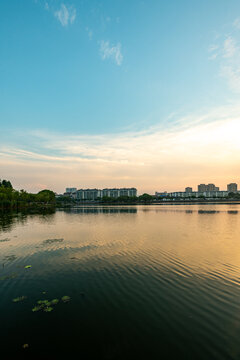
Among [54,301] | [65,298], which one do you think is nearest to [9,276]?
[54,301]

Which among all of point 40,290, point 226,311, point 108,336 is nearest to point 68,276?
point 40,290

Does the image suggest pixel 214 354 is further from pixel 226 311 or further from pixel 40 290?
pixel 40 290

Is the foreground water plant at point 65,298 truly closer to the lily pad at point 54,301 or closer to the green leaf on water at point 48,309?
Answer: the lily pad at point 54,301

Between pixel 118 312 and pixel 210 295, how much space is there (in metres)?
7.74

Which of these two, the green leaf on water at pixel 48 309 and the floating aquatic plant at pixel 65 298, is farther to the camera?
the floating aquatic plant at pixel 65 298

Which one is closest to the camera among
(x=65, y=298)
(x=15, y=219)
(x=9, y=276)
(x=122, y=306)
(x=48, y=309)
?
(x=48, y=309)

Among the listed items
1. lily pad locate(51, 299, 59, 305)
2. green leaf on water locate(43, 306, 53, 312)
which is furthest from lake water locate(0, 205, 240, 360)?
lily pad locate(51, 299, 59, 305)

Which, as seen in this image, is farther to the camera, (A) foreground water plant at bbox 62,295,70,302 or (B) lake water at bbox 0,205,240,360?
(A) foreground water plant at bbox 62,295,70,302

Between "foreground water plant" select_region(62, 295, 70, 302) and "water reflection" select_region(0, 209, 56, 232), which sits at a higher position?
"foreground water plant" select_region(62, 295, 70, 302)

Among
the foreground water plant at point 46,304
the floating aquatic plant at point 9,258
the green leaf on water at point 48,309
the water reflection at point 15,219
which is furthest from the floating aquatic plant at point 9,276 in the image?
the water reflection at point 15,219

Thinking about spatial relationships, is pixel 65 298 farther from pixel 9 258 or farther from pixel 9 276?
pixel 9 258

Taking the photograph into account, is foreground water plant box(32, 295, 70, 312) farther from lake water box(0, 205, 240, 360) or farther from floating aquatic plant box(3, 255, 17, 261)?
floating aquatic plant box(3, 255, 17, 261)

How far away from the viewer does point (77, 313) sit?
467 inches

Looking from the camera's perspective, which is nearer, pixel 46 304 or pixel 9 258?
pixel 46 304
